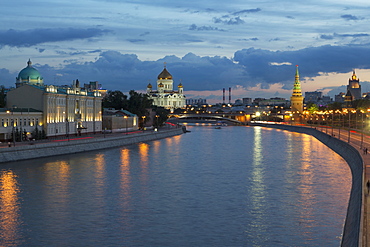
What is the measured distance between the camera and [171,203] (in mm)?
28797

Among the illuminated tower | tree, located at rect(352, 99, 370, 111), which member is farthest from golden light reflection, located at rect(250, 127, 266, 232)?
the illuminated tower

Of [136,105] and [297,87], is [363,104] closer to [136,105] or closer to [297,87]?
[297,87]

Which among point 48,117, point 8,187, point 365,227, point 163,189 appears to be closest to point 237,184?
point 163,189

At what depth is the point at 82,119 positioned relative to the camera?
74.8 m

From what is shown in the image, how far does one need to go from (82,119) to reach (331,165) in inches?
1523

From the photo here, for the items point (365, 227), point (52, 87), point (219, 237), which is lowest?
point (219, 237)

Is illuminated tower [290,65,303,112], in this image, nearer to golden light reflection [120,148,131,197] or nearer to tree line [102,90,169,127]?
tree line [102,90,169,127]

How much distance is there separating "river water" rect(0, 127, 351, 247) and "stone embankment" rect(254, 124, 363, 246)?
0.66 metres

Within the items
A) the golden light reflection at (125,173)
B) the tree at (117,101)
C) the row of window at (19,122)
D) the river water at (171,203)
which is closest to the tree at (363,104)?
the tree at (117,101)

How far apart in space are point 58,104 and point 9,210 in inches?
1655

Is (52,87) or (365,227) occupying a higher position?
(52,87)

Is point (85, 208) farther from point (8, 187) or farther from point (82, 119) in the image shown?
point (82, 119)

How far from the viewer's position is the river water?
2225cm

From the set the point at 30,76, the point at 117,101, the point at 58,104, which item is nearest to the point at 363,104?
the point at 117,101
